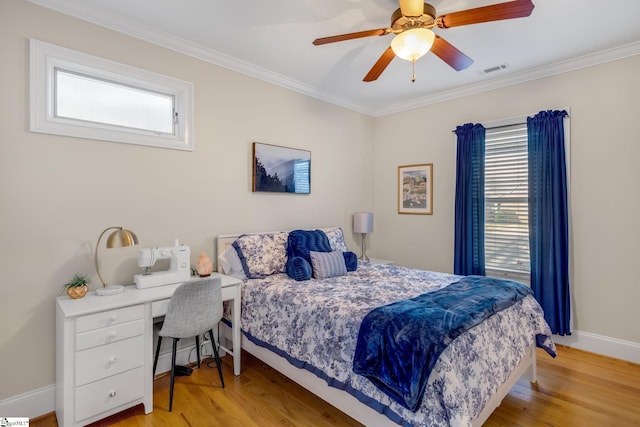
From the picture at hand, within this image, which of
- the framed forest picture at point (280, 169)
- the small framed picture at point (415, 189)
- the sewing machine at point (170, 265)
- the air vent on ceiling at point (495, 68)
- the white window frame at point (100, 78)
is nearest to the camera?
the white window frame at point (100, 78)

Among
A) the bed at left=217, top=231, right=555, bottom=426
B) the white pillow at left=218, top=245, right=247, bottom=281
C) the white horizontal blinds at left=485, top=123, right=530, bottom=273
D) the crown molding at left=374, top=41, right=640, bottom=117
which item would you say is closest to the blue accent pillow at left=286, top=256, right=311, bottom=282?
the bed at left=217, top=231, right=555, bottom=426

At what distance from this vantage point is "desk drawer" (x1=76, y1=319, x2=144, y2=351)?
6.40 ft

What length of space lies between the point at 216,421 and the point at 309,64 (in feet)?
10.2

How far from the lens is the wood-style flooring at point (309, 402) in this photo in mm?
2125

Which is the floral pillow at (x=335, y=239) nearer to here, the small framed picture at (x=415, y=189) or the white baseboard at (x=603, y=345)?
the small framed picture at (x=415, y=189)

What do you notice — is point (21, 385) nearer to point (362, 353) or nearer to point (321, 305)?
point (321, 305)

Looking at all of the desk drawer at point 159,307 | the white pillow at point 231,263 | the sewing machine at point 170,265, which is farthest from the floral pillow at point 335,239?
the desk drawer at point 159,307

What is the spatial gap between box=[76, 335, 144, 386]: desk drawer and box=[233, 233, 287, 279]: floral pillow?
1046 millimetres

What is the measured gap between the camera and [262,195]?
3525 millimetres

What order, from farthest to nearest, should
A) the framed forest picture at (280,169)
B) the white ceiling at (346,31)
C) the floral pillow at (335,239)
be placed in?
1. the floral pillow at (335,239)
2. the framed forest picture at (280,169)
3. the white ceiling at (346,31)

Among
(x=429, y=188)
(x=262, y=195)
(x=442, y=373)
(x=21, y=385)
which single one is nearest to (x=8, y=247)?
(x=21, y=385)

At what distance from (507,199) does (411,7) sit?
2.52m

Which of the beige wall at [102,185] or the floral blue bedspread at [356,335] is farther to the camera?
the beige wall at [102,185]

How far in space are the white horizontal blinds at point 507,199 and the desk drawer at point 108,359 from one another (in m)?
3.53
